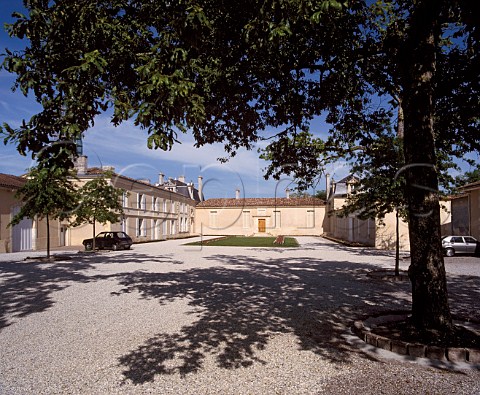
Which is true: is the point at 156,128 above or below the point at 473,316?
above

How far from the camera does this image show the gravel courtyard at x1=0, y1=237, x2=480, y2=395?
4.10m

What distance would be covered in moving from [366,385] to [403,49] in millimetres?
5016

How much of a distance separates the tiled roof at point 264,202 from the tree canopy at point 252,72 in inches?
1718

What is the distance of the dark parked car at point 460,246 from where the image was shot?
2041 cm

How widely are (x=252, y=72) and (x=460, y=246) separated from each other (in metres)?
18.5

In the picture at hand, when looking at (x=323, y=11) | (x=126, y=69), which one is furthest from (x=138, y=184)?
(x=323, y=11)

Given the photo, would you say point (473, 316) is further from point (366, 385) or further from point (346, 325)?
point (366, 385)

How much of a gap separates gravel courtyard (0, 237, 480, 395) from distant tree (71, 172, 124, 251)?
10859 millimetres

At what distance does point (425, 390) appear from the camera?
153 inches

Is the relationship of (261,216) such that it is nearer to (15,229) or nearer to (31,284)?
(15,229)

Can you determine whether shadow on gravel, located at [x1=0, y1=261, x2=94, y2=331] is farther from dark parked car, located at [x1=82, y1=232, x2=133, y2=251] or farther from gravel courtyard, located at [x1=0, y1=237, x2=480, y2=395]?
dark parked car, located at [x1=82, y1=232, x2=133, y2=251]

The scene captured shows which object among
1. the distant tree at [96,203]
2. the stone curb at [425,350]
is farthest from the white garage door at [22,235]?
the stone curb at [425,350]

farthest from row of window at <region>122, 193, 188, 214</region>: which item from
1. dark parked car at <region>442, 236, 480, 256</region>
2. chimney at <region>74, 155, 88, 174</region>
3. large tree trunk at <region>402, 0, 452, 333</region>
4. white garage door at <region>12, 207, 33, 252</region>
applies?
large tree trunk at <region>402, 0, 452, 333</region>

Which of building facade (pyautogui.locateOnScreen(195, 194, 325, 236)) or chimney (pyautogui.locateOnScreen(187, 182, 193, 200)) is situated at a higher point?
chimney (pyautogui.locateOnScreen(187, 182, 193, 200))
